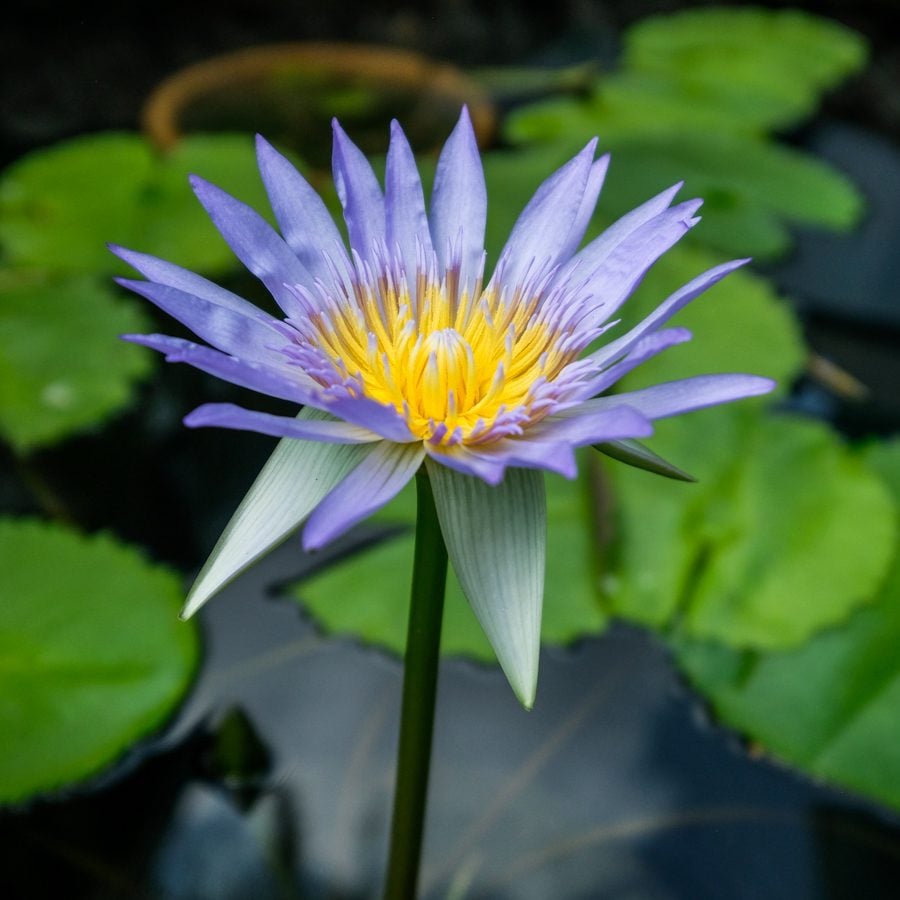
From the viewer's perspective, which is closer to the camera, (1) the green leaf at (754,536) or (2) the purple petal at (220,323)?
(2) the purple petal at (220,323)

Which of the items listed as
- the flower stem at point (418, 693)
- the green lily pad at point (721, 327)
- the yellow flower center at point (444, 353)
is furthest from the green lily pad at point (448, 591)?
the yellow flower center at point (444, 353)

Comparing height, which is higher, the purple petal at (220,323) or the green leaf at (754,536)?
the purple petal at (220,323)

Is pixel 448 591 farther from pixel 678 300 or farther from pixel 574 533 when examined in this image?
pixel 678 300

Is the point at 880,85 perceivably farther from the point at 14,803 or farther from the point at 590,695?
the point at 14,803

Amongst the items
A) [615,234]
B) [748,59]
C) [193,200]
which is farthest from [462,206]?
[748,59]

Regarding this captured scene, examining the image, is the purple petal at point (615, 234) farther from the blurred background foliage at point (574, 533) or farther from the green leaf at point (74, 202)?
the green leaf at point (74, 202)

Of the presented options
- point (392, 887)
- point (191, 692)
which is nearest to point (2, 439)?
point (191, 692)
